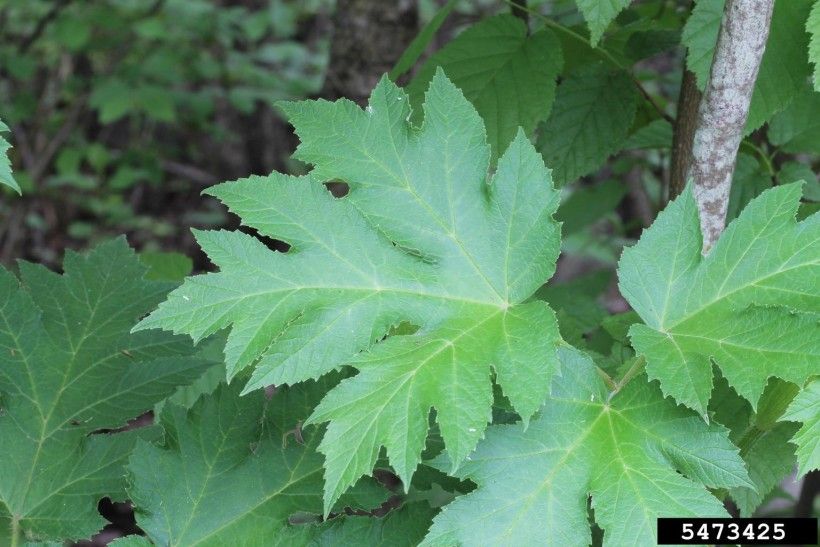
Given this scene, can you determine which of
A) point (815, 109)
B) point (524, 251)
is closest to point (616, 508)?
point (524, 251)

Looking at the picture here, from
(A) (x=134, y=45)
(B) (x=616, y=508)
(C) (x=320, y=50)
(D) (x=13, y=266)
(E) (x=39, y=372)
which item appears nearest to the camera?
(B) (x=616, y=508)

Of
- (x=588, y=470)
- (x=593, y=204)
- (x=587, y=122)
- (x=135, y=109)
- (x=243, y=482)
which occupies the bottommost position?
(x=135, y=109)

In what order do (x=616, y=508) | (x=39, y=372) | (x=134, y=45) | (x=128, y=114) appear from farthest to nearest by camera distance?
1. (x=128, y=114)
2. (x=134, y=45)
3. (x=39, y=372)
4. (x=616, y=508)

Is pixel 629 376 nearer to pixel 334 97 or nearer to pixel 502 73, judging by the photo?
pixel 502 73

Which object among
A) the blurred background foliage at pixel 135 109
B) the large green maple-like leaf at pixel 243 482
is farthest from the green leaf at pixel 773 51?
the blurred background foliage at pixel 135 109

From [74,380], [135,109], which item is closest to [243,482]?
[74,380]

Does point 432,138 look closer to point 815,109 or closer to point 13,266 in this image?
point 815,109
